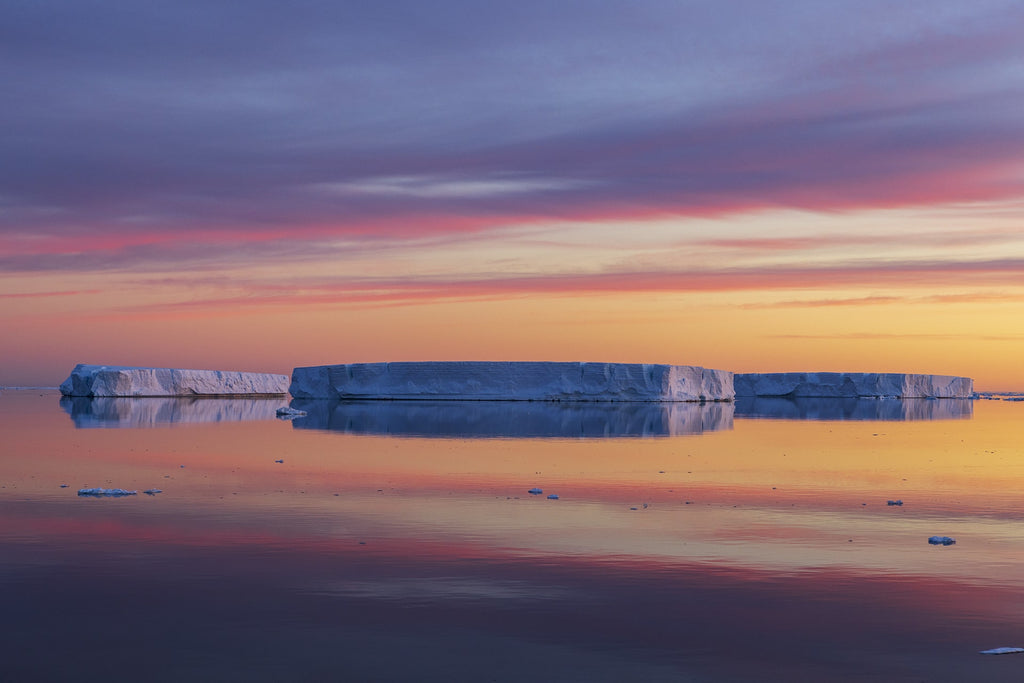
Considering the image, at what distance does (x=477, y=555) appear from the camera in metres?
6.52

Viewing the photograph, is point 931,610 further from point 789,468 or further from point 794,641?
point 789,468

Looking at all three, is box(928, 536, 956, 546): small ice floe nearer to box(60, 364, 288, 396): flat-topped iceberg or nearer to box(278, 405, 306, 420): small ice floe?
box(278, 405, 306, 420): small ice floe

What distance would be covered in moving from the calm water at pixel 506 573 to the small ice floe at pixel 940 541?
150 millimetres

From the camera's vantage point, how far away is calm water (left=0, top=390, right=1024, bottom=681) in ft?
14.1

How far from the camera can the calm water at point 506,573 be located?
4305 mm

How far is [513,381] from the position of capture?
42000mm

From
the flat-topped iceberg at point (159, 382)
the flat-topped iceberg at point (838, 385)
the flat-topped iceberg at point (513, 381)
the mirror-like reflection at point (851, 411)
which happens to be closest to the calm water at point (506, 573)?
the mirror-like reflection at point (851, 411)

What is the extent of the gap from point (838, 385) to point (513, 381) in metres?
27.3

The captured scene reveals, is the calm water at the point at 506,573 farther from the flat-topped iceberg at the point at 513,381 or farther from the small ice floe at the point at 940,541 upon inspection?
the flat-topped iceberg at the point at 513,381

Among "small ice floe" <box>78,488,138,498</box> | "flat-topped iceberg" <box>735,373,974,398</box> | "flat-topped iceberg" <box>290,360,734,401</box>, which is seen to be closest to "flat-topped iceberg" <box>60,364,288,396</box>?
"flat-topped iceberg" <box>290,360,734,401</box>

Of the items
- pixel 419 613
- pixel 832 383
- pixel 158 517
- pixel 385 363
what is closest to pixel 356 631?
pixel 419 613

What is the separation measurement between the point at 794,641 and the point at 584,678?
1.04 meters

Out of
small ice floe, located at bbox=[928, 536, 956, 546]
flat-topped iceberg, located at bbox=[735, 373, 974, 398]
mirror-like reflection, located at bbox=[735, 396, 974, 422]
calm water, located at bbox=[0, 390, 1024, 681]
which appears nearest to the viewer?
calm water, located at bbox=[0, 390, 1024, 681]

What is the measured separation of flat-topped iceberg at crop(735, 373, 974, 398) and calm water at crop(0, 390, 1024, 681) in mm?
50501
